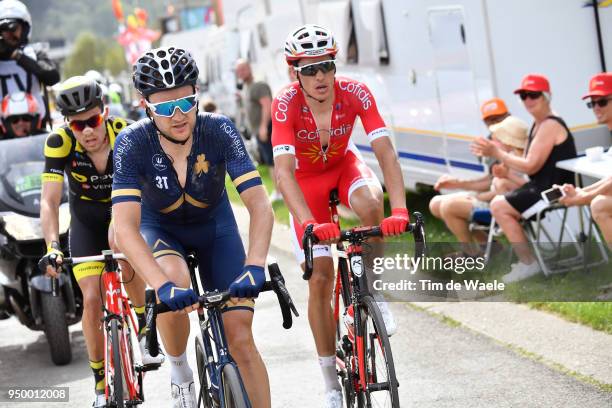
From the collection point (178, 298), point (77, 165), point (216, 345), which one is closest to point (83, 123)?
point (77, 165)

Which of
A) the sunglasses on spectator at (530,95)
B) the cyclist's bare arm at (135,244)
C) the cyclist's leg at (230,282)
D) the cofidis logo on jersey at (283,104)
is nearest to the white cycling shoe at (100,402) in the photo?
the cyclist's leg at (230,282)

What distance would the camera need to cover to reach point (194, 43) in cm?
4309

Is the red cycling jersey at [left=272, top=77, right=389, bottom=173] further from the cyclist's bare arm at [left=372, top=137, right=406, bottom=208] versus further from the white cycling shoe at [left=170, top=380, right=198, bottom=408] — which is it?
the white cycling shoe at [left=170, top=380, right=198, bottom=408]

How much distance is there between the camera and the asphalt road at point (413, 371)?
21.8 ft

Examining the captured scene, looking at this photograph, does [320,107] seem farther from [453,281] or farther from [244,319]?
[453,281]

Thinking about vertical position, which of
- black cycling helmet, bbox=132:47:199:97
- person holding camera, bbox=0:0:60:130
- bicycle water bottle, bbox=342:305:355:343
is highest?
person holding camera, bbox=0:0:60:130

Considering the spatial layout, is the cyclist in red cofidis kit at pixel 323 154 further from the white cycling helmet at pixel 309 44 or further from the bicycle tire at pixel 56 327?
the bicycle tire at pixel 56 327

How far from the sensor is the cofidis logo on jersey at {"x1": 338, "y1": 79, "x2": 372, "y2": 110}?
20.4ft

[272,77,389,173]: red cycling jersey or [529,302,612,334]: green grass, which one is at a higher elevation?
[272,77,389,173]: red cycling jersey

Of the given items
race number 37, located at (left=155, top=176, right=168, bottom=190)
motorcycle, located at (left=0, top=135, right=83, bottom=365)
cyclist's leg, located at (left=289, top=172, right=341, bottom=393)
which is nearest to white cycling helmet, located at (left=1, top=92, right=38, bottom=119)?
motorcycle, located at (left=0, top=135, right=83, bottom=365)

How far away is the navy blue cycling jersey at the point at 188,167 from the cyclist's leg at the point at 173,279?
0.14 m

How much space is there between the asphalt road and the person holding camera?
282 cm

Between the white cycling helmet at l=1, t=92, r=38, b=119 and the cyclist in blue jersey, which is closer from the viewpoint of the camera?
the cyclist in blue jersey

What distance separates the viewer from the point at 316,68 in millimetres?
5984
